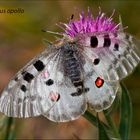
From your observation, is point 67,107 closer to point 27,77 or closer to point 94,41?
point 27,77

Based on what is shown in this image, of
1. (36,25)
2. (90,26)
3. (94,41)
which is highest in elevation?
(36,25)

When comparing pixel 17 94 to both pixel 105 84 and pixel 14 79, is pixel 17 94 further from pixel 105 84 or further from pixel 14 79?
pixel 105 84

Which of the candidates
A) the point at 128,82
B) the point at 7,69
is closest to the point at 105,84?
the point at 128,82

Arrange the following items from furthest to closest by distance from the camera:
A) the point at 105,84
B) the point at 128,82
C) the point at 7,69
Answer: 1. the point at 7,69
2. the point at 128,82
3. the point at 105,84

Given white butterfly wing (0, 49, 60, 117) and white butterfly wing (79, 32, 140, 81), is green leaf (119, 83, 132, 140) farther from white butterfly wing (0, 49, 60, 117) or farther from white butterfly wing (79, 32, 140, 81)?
white butterfly wing (0, 49, 60, 117)

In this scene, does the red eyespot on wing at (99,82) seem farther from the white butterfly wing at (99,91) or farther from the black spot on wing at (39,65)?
the black spot on wing at (39,65)

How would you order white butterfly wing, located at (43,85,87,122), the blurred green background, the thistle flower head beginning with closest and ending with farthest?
white butterfly wing, located at (43,85,87,122), the thistle flower head, the blurred green background

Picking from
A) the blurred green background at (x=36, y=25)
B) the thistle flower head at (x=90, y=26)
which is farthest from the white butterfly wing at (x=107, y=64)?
the blurred green background at (x=36, y=25)

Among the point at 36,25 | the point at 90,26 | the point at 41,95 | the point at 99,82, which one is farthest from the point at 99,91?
the point at 36,25

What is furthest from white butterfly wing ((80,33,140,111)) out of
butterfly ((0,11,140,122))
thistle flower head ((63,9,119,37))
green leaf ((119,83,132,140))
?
green leaf ((119,83,132,140))
